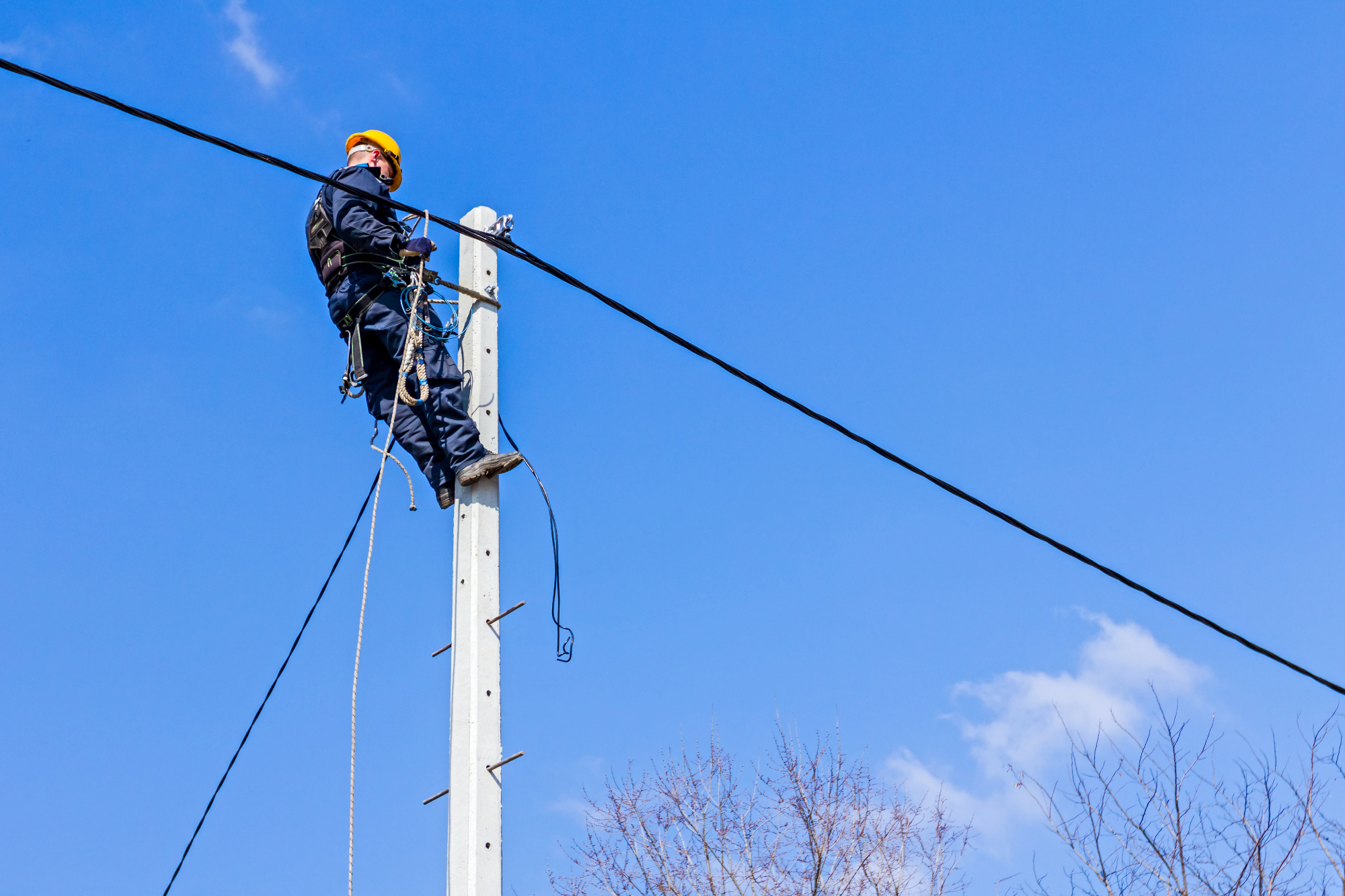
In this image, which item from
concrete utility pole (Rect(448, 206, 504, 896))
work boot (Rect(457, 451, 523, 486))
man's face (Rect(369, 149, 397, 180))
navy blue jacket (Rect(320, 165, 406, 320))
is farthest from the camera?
man's face (Rect(369, 149, 397, 180))

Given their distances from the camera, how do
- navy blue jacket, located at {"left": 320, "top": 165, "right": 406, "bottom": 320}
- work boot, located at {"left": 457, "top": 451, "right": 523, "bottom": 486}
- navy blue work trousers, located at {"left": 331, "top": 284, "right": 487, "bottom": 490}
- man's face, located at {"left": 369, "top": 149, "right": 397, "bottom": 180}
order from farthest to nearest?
man's face, located at {"left": 369, "top": 149, "right": 397, "bottom": 180}, navy blue jacket, located at {"left": 320, "top": 165, "right": 406, "bottom": 320}, navy blue work trousers, located at {"left": 331, "top": 284, "right": 487, "bottom": 490}, work boot, located at {"left": 457, "top": 451, "right": 523, "bottom": 486}

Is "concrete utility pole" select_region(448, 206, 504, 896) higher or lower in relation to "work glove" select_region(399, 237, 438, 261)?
lower

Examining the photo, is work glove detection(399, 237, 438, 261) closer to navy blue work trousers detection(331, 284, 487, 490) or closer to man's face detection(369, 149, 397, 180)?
navy blue work trousers detection(331, 284, 487, 490)

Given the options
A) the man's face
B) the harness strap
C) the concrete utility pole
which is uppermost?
the man's face

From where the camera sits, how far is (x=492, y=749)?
13.1 ft

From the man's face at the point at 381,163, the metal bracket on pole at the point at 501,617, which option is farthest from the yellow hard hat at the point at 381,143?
the metal bracket on pole at the point at 501,617

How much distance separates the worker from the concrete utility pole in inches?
4.2

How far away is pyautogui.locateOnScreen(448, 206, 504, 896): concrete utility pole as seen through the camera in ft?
12.5

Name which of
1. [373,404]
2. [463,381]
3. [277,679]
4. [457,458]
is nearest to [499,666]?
[457,458]

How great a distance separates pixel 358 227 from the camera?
16.4ft

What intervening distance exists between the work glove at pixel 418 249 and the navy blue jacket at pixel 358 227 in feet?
0.23

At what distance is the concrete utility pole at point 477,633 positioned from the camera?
3820 millimetres

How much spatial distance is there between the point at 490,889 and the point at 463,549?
3.90 feet

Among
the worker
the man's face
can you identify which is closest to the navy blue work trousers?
the worker
